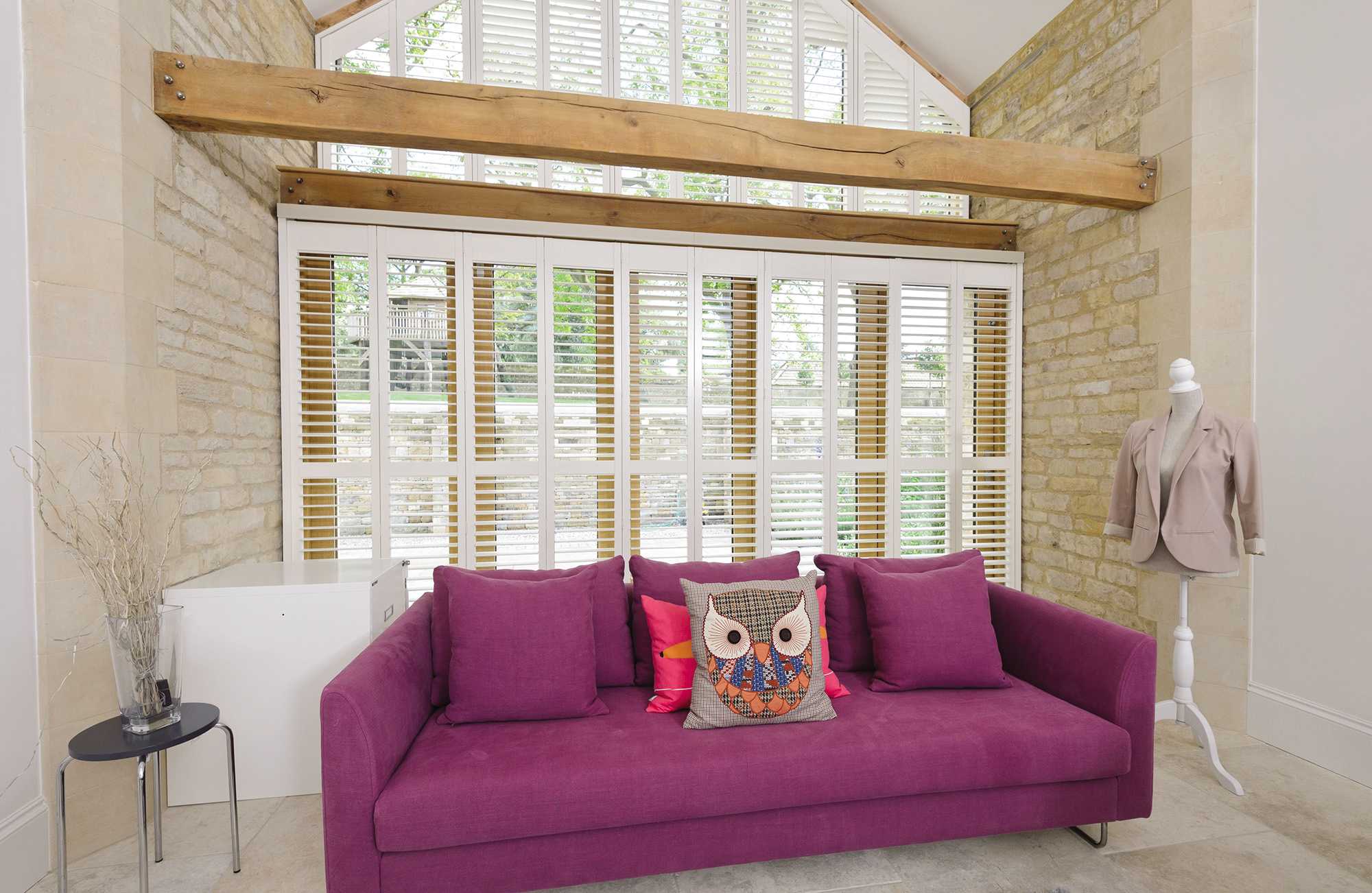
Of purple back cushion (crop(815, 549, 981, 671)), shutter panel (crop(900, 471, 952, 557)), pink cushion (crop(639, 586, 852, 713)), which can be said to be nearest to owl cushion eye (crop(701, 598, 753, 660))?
pink cushion (crop(639, 586, 852, 713))

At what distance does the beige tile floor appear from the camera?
1.92m

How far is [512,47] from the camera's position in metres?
3.85

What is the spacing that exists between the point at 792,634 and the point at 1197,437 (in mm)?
1776

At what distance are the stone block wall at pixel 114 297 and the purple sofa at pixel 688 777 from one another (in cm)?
100

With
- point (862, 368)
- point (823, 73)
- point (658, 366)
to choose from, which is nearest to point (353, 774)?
point (658, 366)

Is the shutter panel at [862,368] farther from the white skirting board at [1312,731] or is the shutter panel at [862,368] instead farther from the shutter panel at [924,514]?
the white skirting board at [1312,731]

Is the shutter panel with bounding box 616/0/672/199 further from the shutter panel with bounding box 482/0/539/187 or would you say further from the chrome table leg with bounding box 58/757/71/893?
the chrome table leg with bounding box 58/757/71/893

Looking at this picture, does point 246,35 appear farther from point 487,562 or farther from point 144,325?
point 487,562

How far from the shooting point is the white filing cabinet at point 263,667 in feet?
7.76

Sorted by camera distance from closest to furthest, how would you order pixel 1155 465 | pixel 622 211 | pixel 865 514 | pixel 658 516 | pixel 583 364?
pixel 1155 465 → pixel 583 364 → pixel 658 516 → pixel 622 211 → pixel 865 514

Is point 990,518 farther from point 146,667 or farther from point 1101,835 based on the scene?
point 146,667

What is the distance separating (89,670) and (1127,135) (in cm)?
489

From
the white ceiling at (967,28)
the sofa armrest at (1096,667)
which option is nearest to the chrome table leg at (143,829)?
the sofa armrest at (1096,667)

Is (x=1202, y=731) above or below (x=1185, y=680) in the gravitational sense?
below
